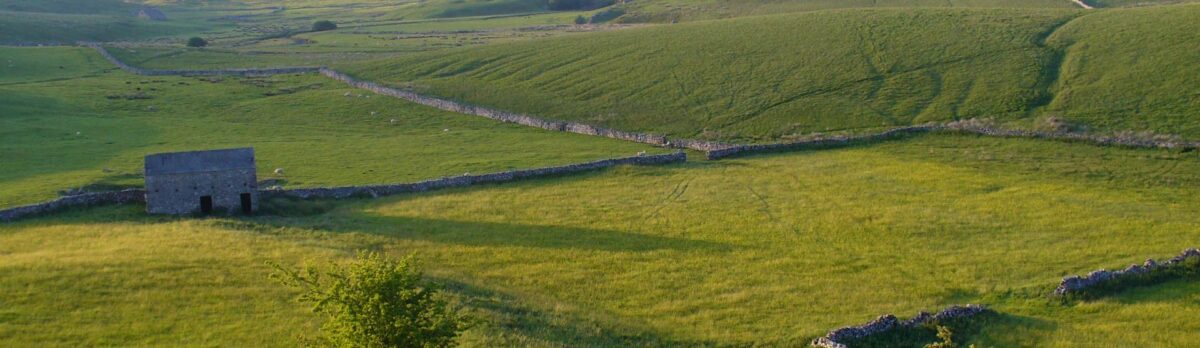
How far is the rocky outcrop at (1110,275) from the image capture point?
1262 inches

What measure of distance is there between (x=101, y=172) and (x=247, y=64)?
57253 mm

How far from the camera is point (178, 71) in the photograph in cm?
10256

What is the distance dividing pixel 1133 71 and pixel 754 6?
76.7 meters

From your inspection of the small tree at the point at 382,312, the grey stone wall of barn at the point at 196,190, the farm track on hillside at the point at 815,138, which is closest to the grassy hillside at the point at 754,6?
the farm track on hillside at the point at 815,138

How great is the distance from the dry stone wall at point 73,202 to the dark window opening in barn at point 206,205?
4130mm

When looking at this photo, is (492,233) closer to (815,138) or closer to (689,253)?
(689,253)

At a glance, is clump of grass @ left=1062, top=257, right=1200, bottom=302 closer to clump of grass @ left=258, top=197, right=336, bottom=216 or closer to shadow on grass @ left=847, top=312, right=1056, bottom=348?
shadow on grass @ left=847, top=312, right=1056, bottom=348

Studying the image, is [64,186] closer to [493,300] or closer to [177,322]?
[177,322]

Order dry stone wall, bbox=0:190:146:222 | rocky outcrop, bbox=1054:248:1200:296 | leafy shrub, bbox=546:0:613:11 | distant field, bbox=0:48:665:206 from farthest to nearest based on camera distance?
1. leafy shrub, bbox=546:0:613:11
2. distant field, bbox=0:48:665:206
3. dry stone wall, bbox=0:190:146:222
4. rocky outcrop, bbox=1054:248:1200:296

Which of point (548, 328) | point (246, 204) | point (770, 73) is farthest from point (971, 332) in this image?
point (770, 73)

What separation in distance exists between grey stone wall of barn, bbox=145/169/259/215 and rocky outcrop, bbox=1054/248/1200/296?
3543cm

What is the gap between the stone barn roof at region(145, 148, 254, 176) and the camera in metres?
45.1

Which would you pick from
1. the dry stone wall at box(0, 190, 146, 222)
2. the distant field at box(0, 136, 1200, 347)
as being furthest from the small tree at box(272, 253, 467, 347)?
the dry stone wall at box(0, 190, 146, 222)

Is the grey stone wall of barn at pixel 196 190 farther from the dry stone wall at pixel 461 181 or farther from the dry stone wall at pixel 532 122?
the dry stone wall at pixel 532 122
